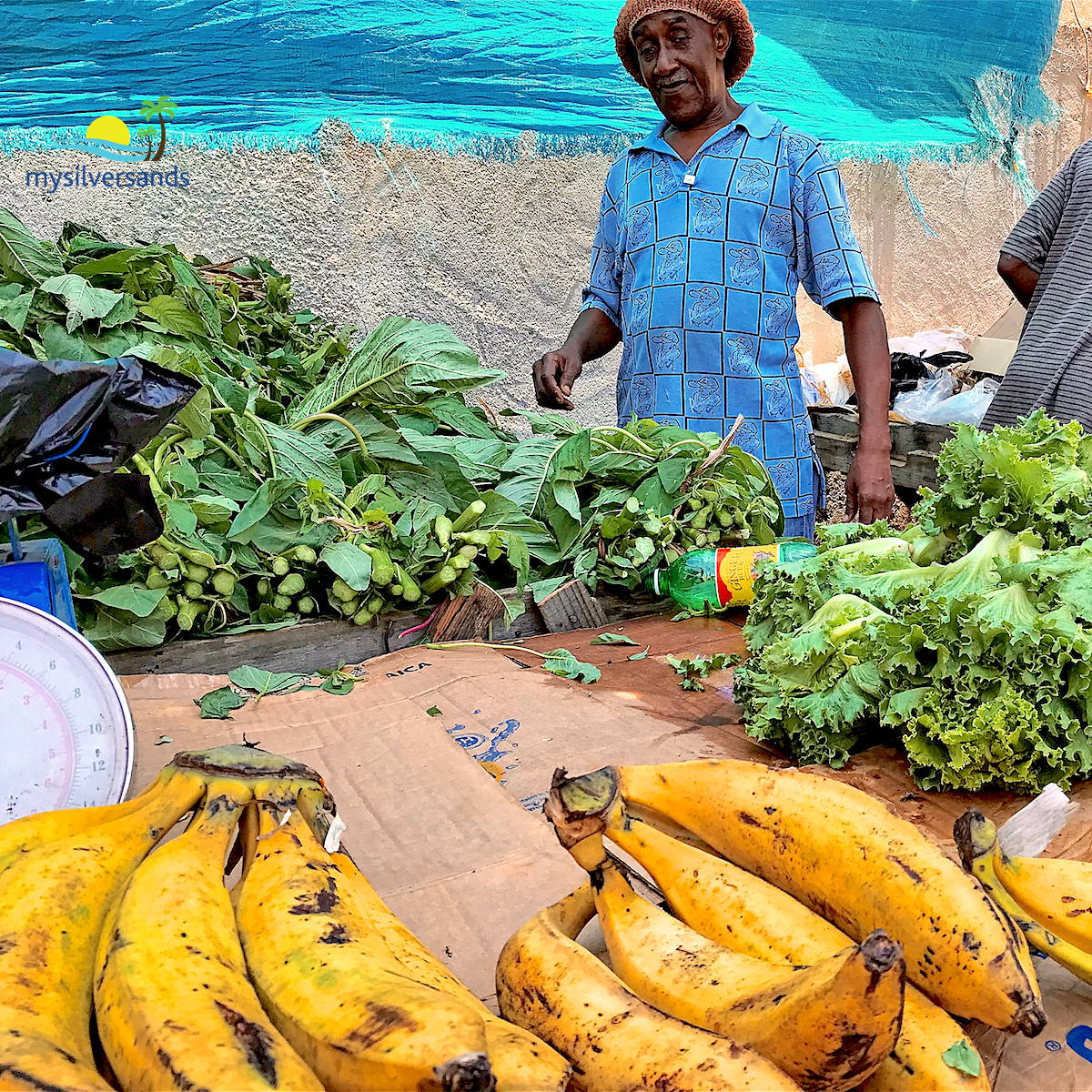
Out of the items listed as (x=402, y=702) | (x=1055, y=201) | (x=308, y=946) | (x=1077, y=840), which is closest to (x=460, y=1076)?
(x=308, y=946)

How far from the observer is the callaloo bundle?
7.02 ft

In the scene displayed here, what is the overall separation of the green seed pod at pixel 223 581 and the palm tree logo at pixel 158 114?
314 cm

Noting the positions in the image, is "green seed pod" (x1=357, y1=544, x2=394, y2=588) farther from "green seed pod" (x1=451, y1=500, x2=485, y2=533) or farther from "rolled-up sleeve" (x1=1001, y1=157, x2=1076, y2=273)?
"rolled-up sleeve" (x1=1001, y1=157, x2=1076, y2=273)

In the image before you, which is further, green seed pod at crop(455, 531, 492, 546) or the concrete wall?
the concrete wall

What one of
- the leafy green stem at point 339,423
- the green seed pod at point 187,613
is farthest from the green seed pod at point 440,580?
the green seed pod at point 187,613

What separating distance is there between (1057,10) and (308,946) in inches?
371

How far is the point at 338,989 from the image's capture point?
667mm

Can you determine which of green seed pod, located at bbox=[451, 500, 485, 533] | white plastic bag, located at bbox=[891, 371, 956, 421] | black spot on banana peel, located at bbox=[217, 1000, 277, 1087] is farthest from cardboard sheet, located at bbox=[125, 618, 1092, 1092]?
white plastic bag, located at bbox=[891, 371, 956, 421]

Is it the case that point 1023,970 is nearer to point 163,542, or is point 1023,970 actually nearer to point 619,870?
point 619,870

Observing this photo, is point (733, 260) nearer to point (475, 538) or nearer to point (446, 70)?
point (475, 538)

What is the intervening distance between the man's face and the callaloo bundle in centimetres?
108

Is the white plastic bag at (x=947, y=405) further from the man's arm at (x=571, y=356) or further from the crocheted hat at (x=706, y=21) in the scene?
the crocheted hat at (x=706, y=21)

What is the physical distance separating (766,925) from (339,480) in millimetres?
1725

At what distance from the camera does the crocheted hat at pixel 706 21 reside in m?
2.89
